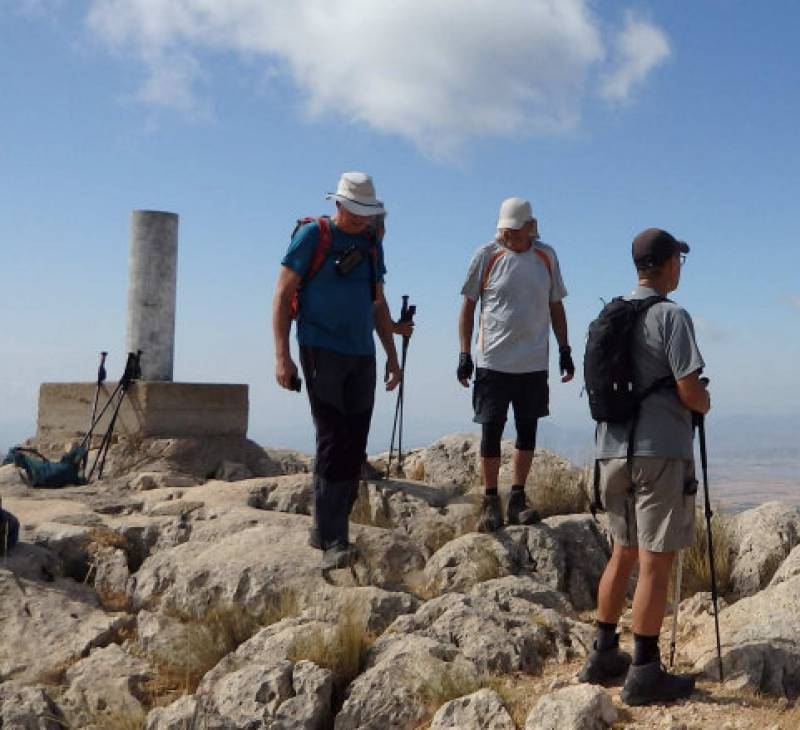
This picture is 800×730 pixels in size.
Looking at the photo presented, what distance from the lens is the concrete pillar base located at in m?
10.3

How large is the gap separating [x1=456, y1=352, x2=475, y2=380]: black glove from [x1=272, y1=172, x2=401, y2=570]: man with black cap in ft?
2.46

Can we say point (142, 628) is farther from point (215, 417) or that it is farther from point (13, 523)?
point (215, 417)

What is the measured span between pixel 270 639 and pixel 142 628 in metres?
1.00

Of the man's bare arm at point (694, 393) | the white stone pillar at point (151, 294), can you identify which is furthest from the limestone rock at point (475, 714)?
the white stone pillar at point (151, 294)

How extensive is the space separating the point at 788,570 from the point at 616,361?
237cm

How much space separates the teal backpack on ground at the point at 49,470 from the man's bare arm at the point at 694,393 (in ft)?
23.0

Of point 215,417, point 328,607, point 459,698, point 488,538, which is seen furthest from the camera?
point 215,417

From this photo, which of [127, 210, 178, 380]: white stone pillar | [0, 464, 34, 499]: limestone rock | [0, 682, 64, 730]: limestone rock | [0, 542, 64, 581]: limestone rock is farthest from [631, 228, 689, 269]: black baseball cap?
[127, 210, 178, 380]: white stone pillar

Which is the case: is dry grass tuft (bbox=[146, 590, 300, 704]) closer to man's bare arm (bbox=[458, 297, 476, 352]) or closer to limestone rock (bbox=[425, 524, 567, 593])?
limestone rock (bbox=[425, 524, 567, 593])

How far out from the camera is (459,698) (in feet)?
13.7

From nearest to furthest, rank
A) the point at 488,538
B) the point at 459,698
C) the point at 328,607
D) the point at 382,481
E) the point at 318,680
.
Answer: the point at 459,698 < the point at 318,680 < the point at 328,607 < the point at 488,538 < the point at 382,481

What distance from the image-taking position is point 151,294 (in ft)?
35.7

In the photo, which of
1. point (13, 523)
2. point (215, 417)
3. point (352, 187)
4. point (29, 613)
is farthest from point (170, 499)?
point (352, 187)

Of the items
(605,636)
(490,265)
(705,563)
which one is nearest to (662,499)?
(605,636)
